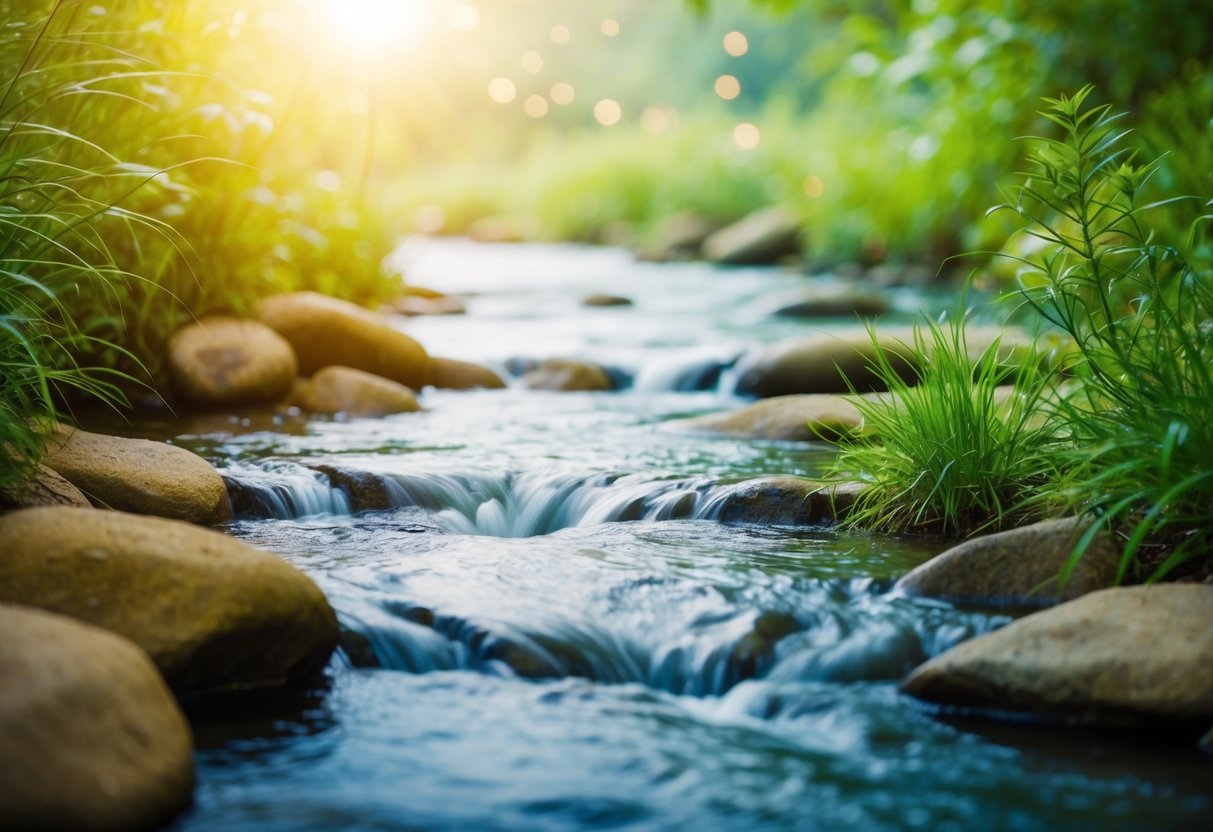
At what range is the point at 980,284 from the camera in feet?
37.1

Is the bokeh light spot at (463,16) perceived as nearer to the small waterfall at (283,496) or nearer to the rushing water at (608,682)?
the rushing water at (608,682)

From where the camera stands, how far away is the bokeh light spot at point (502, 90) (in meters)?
38.7

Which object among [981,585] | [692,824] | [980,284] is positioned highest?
[980,284]

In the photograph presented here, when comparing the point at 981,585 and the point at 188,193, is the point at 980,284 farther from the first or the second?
the point at 981,585

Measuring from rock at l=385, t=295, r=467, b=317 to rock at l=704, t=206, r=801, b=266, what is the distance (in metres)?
5.52

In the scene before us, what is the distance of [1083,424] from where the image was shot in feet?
10.1

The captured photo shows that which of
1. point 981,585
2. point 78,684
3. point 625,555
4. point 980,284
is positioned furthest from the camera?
point 980,284

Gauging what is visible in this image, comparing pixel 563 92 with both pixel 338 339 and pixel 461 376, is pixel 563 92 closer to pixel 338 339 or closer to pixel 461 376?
pixel 461 376

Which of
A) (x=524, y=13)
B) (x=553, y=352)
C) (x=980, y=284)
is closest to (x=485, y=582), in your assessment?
(x=553, y=352)

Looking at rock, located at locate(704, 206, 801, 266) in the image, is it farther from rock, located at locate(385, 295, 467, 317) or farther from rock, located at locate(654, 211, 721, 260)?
rock, located at locate(385, 295, 467, 317)

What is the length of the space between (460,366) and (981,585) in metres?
4.32

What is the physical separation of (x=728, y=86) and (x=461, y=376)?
106 ft

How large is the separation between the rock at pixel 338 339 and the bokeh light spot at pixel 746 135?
13548 millimetres

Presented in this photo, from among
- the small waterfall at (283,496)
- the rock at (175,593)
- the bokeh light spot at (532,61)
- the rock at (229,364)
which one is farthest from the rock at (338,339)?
the bokeh light spot at (532,61)
